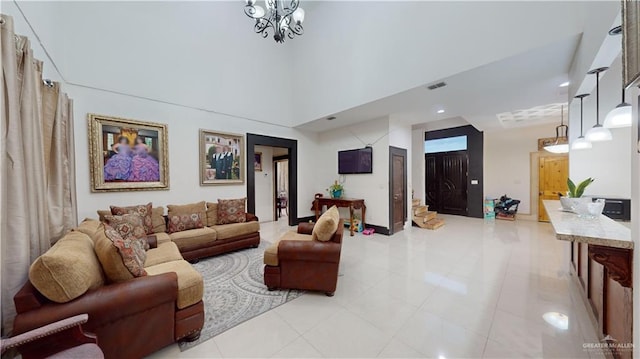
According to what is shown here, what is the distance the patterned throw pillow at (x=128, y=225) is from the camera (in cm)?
296

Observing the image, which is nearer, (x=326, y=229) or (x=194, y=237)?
(x=326, y=229)

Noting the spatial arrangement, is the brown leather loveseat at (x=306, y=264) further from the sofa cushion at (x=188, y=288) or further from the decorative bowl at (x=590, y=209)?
the decorative bowl at (x=590, y=209)

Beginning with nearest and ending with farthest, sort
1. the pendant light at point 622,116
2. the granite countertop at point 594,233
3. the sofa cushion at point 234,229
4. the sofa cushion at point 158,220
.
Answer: the granite countertop at point 594,233 < the pendant light at point 622,116 < the sofa cushion at point 158,220 < the sofa cushion at point 234,229

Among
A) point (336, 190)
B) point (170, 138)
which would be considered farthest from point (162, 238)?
point (336, 190)

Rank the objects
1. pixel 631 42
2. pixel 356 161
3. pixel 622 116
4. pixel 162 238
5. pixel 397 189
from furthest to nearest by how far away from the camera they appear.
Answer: pixel 356 161 < pixel 397 189 < pixel 162 238 < pixel 622 116 < pixel 631 42

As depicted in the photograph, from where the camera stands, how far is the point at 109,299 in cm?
149

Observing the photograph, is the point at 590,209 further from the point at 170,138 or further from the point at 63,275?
the point at 170,138

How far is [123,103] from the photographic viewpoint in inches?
149

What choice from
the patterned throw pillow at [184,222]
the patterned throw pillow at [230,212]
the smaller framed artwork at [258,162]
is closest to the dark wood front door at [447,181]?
the smaller framed artwork at [258,162]

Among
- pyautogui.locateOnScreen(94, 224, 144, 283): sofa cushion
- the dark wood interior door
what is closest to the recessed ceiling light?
the dark wood interior door

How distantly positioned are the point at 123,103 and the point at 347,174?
4.80 meters

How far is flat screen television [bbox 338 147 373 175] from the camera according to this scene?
18.0 ft

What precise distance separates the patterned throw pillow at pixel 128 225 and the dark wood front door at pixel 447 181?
322 inches

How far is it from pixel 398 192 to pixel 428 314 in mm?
3522
